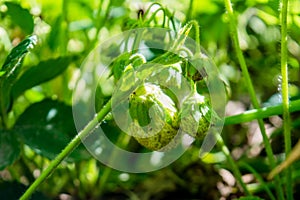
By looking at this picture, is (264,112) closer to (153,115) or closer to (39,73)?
(153,115)

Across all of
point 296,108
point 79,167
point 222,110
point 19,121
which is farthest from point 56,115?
point 296,108

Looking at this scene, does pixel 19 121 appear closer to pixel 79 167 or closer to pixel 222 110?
pixel 79 167

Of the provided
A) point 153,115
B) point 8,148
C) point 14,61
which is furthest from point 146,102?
point 8,148

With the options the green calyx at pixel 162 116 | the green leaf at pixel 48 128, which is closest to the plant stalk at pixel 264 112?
the green calyx at pixel 162 116

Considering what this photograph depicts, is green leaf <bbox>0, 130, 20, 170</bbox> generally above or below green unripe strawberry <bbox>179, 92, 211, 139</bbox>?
below

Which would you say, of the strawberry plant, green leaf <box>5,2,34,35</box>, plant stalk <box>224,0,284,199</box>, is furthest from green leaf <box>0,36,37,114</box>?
plant stalk <box>224,0,284,199</box>

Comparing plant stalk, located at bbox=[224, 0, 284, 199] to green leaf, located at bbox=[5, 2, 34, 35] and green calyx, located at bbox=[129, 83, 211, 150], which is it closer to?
green calyx, located at bbox=[129, 83, 211, 150]
